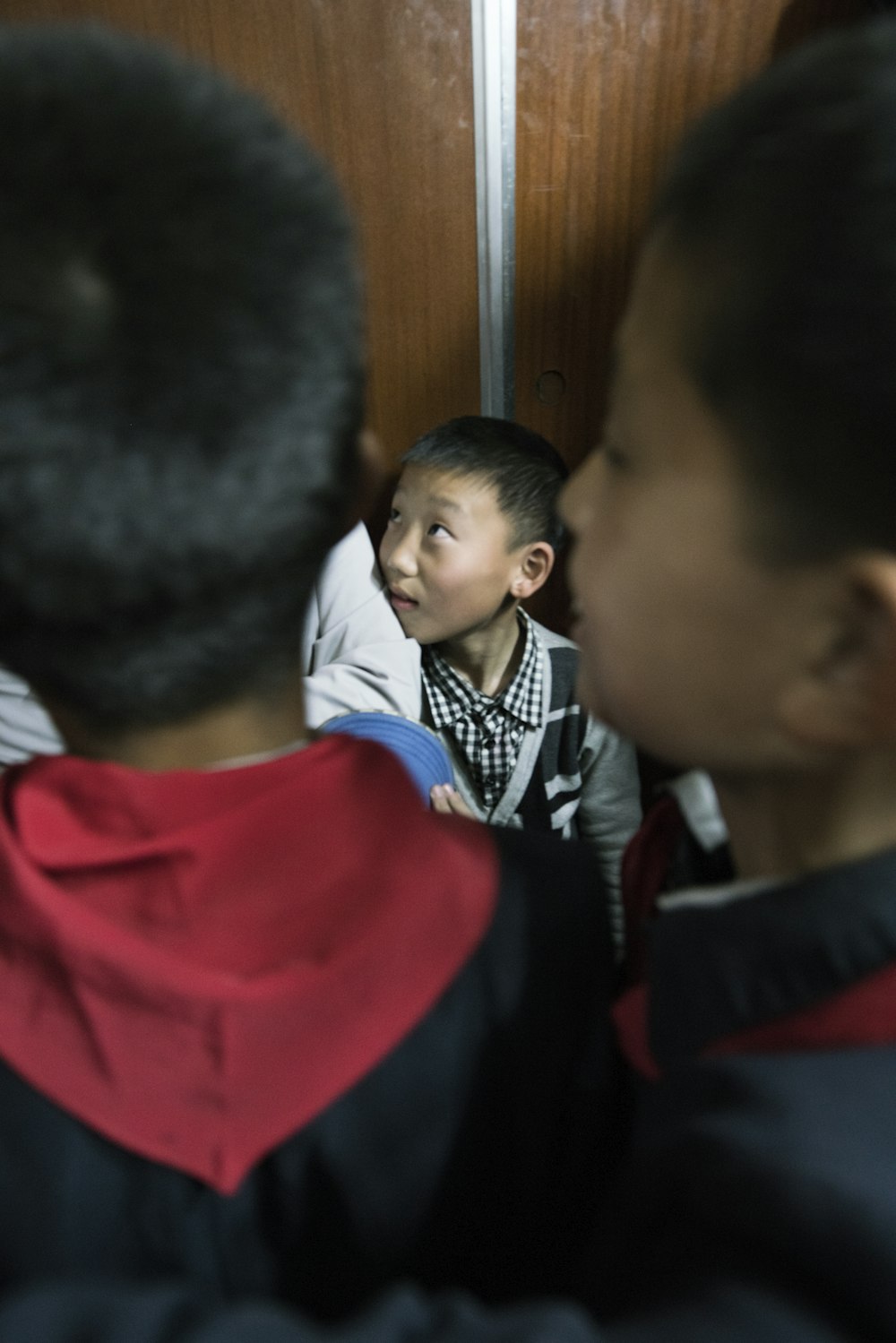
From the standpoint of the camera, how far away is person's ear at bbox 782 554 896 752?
382 mm

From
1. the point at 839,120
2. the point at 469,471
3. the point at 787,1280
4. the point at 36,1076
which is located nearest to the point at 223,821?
the point at 36,1076

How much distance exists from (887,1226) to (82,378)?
0.43m

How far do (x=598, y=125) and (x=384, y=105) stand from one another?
13.6 inches

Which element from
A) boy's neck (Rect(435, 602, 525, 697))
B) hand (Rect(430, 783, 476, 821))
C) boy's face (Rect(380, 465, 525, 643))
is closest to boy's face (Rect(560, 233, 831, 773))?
hand (Rect(430, 783, 476, 821))

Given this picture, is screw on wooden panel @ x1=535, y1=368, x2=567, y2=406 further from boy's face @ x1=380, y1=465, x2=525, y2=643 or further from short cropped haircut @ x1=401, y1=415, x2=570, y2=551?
boy's face @ x1=380, y1=465, x2=525, y2=643

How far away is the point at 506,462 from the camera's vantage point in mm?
1472

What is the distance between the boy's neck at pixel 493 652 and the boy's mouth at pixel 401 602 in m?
0.13

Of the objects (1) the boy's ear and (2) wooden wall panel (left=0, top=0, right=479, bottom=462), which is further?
(1) the boy's ear

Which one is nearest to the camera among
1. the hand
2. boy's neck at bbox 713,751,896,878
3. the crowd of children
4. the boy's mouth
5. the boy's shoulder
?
the crowd of children

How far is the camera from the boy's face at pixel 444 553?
4.80ft

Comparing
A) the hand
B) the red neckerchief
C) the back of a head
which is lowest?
the hand

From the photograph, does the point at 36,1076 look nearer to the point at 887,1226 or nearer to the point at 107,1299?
the point at 107,1299

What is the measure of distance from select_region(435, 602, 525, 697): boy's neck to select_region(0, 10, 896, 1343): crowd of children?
3.43 feet

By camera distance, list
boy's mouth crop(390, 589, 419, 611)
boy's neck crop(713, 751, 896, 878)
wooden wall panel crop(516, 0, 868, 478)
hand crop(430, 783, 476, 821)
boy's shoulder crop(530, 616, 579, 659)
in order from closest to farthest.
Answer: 1. boy's neck crop(713, 751, 896, 878)
2. hand crop(430, 783, 476, 821)
3. wooden wall panel crop(516, 0, 868, 478)
4. boy's mouth crop(390, 589, 419, 611)
5. boy's shoulder crop(530, 616, 579, 659)
